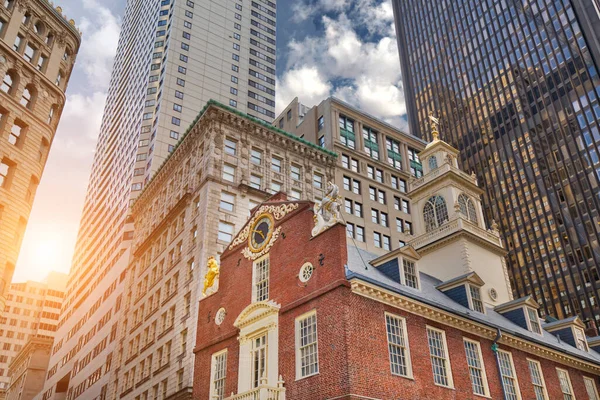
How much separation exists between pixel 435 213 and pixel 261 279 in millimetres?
19880

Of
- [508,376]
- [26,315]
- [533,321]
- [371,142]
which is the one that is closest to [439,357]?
[508,376]

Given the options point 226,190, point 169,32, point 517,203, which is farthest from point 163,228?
point 517,203

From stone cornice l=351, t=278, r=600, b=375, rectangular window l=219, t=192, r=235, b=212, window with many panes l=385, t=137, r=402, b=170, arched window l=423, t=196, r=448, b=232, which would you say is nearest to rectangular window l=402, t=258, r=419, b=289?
stone cornice l=351, t=278, r=600, b=375

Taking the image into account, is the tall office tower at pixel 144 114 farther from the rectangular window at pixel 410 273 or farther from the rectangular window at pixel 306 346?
the rectangular window at pixel 410 273

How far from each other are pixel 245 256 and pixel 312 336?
886cm

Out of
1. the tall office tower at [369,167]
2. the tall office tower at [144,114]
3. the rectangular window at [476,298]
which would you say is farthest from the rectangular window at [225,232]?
the tall office tower at [144,114]

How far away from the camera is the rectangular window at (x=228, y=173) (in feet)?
186

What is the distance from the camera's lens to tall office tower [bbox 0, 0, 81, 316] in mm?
42797

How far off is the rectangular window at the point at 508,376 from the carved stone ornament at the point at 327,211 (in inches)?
506

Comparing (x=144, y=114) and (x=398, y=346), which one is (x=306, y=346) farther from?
(x=144, y=114)

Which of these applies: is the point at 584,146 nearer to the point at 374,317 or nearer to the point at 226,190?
the point at 226,190

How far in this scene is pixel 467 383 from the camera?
27.8 metres

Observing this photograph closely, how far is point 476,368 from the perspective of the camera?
29.0 meters

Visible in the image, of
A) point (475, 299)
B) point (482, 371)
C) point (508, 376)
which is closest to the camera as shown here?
point (482, 371)
